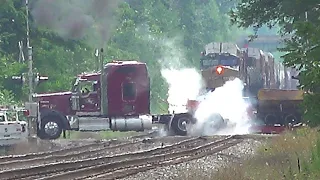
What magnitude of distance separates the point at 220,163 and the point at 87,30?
16365mm

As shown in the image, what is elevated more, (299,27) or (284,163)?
(299,27)

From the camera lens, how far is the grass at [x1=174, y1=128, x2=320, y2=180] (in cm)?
1212

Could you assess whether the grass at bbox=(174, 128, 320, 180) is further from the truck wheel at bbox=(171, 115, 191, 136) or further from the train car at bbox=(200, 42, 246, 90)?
the train car at bbox=(200, 42, 246, 90)

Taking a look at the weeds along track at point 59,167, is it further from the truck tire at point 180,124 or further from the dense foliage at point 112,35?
the dense foliage at point 112,35

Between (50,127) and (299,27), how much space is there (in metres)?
16.8

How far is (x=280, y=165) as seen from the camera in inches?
581

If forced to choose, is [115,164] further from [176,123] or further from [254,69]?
[254,69]

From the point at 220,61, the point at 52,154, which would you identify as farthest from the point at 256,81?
the point at 52,154

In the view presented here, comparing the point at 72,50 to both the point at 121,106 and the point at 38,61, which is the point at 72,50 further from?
the point at 121,106

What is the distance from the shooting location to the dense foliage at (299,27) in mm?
11977

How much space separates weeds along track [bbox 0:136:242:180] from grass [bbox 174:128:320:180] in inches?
63.9

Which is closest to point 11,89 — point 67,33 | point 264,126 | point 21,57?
point 21,57

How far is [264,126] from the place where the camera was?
3089 centimetres

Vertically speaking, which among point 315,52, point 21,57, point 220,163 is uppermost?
point 21,57
